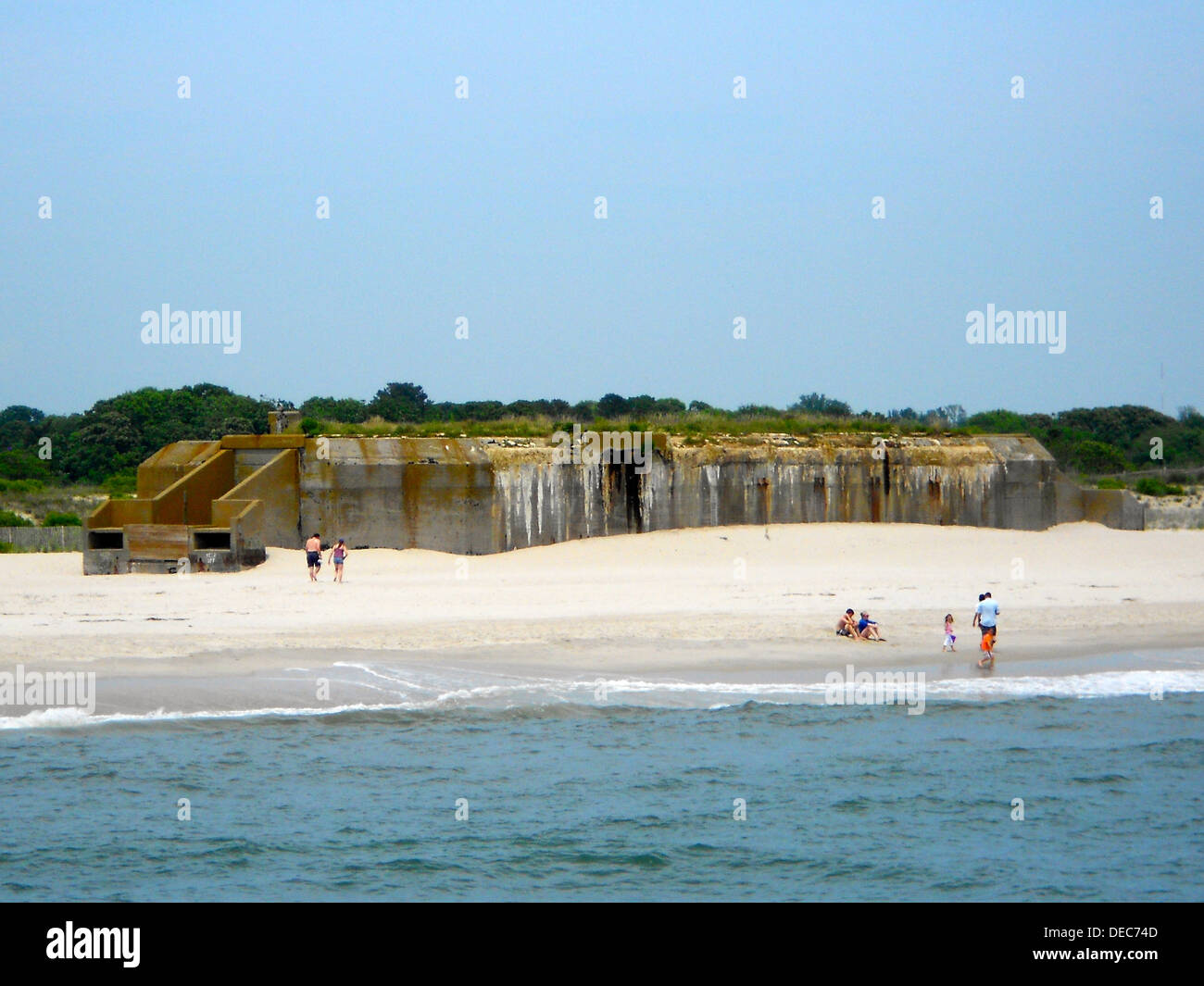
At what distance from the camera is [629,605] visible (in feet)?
65.4

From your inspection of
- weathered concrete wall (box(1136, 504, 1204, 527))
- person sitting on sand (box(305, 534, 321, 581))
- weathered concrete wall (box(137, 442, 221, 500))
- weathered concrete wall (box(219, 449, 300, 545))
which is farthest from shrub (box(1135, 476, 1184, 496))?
person sitting on sand (box(305, 534, 321, 581))

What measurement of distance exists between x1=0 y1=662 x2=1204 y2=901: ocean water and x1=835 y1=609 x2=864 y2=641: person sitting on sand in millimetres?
2017

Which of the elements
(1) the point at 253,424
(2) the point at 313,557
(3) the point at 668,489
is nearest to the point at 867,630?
(2) the point at 313,557

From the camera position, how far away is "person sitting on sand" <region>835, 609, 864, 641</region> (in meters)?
17.9

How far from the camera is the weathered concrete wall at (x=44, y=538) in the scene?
29078 mm

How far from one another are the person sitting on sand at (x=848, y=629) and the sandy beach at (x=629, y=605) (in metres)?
0.20

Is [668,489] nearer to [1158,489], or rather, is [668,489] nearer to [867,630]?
[867,630]

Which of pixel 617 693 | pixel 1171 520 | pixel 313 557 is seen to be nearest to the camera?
pixel 617 693

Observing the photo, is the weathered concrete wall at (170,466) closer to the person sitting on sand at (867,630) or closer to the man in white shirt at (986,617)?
the person sitting on sand at (867,630)

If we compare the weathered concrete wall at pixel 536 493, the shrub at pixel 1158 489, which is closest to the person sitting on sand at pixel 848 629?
the weathered concrete wall at pixel 536 493

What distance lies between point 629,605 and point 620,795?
288 inches

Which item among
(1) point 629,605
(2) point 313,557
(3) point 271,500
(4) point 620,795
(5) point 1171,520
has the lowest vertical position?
(4) point 620,795
